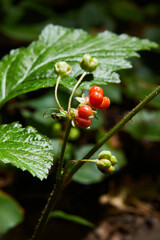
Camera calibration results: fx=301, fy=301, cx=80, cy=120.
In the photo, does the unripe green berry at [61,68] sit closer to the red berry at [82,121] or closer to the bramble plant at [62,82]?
the bramble plant at [62,82]

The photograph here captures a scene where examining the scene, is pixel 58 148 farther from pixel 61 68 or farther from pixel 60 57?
pixel 61 68

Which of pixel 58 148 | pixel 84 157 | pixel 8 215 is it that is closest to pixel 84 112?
pixel 84 157

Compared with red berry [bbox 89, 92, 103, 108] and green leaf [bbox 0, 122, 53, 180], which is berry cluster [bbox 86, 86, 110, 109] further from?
green leaf [bbox 0, 122, 53, 180]

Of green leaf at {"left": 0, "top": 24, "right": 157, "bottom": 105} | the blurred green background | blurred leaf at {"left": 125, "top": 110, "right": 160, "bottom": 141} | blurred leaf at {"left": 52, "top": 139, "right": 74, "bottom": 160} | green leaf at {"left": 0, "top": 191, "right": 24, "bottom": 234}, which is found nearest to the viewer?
green leaf at {"left": 0, "top": 24, "right": 157, "bottom": 105}

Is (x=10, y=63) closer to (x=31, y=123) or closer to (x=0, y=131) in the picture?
(x=0, y=131)

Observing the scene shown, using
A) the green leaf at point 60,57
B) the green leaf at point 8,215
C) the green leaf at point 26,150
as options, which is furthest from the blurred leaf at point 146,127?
the green leaf at point 26,150

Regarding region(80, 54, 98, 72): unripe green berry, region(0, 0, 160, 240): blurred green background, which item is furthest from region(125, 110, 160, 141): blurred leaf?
region(80, 54, 98, 72): unripe green berry
